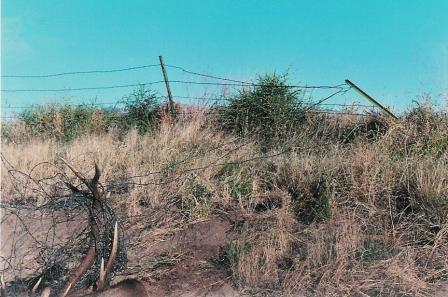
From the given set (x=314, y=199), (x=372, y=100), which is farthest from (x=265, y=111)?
(x=314, y=199)

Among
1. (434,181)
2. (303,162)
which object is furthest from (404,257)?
(303,162)

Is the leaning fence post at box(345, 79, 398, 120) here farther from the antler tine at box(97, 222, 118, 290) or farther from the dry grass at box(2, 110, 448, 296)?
the antler tine at box(97, 222, 118, 290)

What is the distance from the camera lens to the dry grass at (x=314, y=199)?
4.97m

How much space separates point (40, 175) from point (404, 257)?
20.2 ft

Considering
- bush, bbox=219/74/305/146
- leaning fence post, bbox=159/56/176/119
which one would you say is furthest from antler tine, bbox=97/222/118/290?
leaning fence post, bbox=159/56/176/119

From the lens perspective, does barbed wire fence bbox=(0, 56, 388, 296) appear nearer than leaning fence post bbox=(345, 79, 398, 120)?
Yes

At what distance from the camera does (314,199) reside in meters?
6.43

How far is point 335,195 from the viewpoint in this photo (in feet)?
20.9

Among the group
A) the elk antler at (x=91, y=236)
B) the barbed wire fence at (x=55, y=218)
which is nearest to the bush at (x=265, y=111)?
the barbed wire fence at (x=55, y=218)

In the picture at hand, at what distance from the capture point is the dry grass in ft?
16.3

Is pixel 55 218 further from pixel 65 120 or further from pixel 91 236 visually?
pixel 65 120

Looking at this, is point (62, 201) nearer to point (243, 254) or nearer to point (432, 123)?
point (243, 254)

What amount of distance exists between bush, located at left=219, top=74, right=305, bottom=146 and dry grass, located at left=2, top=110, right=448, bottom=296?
3.18 feet

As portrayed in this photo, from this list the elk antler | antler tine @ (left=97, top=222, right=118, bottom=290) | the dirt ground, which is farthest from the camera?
the dirt ground
